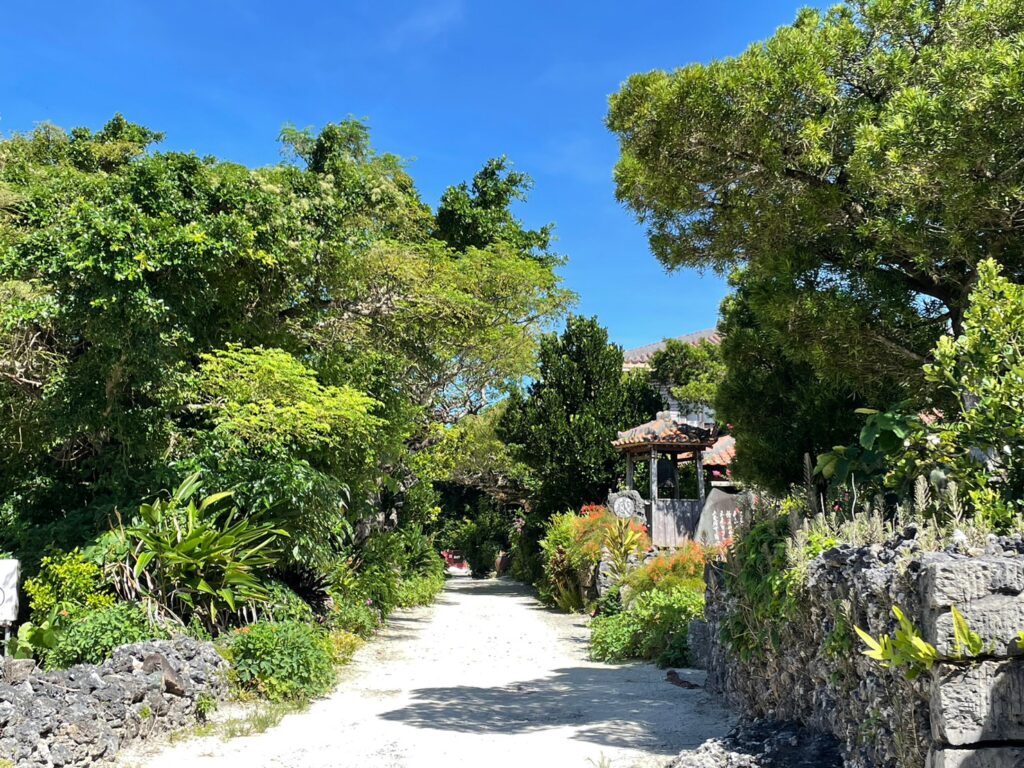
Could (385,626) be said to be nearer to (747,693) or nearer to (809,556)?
(747,693)

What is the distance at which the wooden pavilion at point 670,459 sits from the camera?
17.0 metres

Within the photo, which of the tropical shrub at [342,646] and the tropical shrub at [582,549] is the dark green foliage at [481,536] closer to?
the tropical shrub at [582,549]

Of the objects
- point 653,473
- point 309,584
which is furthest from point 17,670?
point 653,473

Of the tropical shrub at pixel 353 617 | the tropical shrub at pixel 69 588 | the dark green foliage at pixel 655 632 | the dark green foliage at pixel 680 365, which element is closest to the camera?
the tropical shrub at pixel 69 588

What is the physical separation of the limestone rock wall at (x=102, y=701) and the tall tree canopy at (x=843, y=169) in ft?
20.5

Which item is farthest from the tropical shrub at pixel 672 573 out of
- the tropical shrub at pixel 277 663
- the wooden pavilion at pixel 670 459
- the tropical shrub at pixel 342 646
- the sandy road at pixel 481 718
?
the tropical shrub at pixel 277 663

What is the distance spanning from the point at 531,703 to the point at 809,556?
3.73 m

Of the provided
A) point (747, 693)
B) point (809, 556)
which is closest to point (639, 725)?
point (747, 693)

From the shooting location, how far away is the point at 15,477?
10.6 m

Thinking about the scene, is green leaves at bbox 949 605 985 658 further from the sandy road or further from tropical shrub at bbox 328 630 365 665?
tropical shrub at bbox 328 630 365 665

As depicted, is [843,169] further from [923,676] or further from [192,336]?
[192,336]

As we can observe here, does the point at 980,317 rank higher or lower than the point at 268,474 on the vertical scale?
higher

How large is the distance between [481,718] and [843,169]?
20.4 feet

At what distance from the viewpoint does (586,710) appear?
7410 mm
